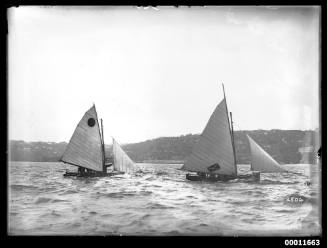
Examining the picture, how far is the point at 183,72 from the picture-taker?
18.5 feet

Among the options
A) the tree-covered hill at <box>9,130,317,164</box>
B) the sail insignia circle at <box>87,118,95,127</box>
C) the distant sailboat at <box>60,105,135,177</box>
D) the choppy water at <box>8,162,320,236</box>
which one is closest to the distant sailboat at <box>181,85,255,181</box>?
the tree-covered hill at <box>9,130,317,164</box>

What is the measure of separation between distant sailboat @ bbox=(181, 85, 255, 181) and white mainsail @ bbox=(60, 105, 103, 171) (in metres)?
1.54

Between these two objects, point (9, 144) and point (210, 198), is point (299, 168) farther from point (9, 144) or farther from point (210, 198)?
point (9, 144)

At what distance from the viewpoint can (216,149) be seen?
20.8 feet

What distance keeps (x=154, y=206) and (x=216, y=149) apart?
1636 millimetres

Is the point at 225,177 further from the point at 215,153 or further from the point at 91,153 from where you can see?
the point at 91,153

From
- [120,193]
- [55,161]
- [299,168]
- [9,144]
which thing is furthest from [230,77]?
[9,144]

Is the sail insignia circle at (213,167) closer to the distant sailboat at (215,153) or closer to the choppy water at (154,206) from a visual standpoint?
the distant sailboat at (215,153)

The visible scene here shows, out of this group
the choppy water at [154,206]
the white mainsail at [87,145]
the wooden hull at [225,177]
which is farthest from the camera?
the wooden hull at [225,177]

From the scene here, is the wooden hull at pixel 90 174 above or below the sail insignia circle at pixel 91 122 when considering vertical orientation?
below

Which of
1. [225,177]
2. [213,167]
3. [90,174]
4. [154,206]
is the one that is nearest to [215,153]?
[213,167]

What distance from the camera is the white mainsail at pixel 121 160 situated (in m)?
5.60

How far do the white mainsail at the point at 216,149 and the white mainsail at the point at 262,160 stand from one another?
0.43m

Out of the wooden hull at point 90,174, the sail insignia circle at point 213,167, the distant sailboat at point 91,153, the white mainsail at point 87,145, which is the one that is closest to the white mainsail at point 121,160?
the distant sailboat at point 91,153
